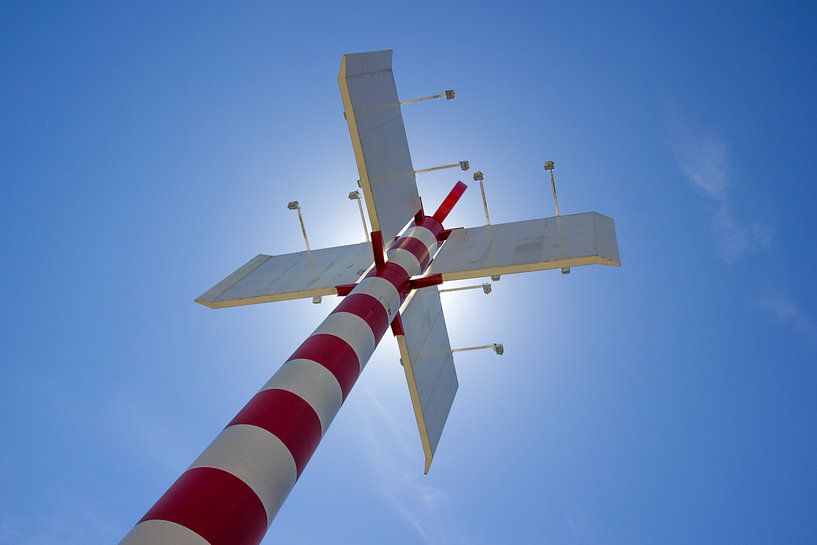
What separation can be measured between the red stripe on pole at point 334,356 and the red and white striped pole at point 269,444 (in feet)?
0.04

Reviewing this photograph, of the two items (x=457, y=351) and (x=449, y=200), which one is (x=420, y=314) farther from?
(x=449, y=200)

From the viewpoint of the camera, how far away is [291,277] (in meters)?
13.2

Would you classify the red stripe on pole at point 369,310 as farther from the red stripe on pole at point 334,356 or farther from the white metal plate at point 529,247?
the white metal plate at point 529,247

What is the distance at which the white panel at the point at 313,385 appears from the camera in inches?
285

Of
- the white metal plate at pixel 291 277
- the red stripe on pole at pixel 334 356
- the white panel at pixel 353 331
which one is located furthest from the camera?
the white metal plate at pixel 291 277

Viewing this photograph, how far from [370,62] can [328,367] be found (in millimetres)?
5811

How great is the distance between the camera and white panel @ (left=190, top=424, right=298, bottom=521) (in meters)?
5.91

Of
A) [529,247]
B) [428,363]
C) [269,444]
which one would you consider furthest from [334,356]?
[428,363]

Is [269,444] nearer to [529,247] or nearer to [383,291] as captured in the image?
[383,291]

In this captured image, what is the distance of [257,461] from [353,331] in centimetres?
298

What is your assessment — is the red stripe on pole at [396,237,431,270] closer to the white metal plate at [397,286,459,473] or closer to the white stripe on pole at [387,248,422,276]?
the white stripe on pole at [387,248,422,276]

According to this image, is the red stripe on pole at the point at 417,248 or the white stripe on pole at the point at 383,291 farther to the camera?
the red stripe on pole at the point at 417,248

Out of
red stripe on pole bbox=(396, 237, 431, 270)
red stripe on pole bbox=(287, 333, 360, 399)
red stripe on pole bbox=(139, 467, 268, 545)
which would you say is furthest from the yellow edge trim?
red stripe on pole bbox=(139, 467, 268, 545)

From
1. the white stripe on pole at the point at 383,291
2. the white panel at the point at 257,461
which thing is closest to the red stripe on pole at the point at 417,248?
the white stripe on pole at the point at 383,291
